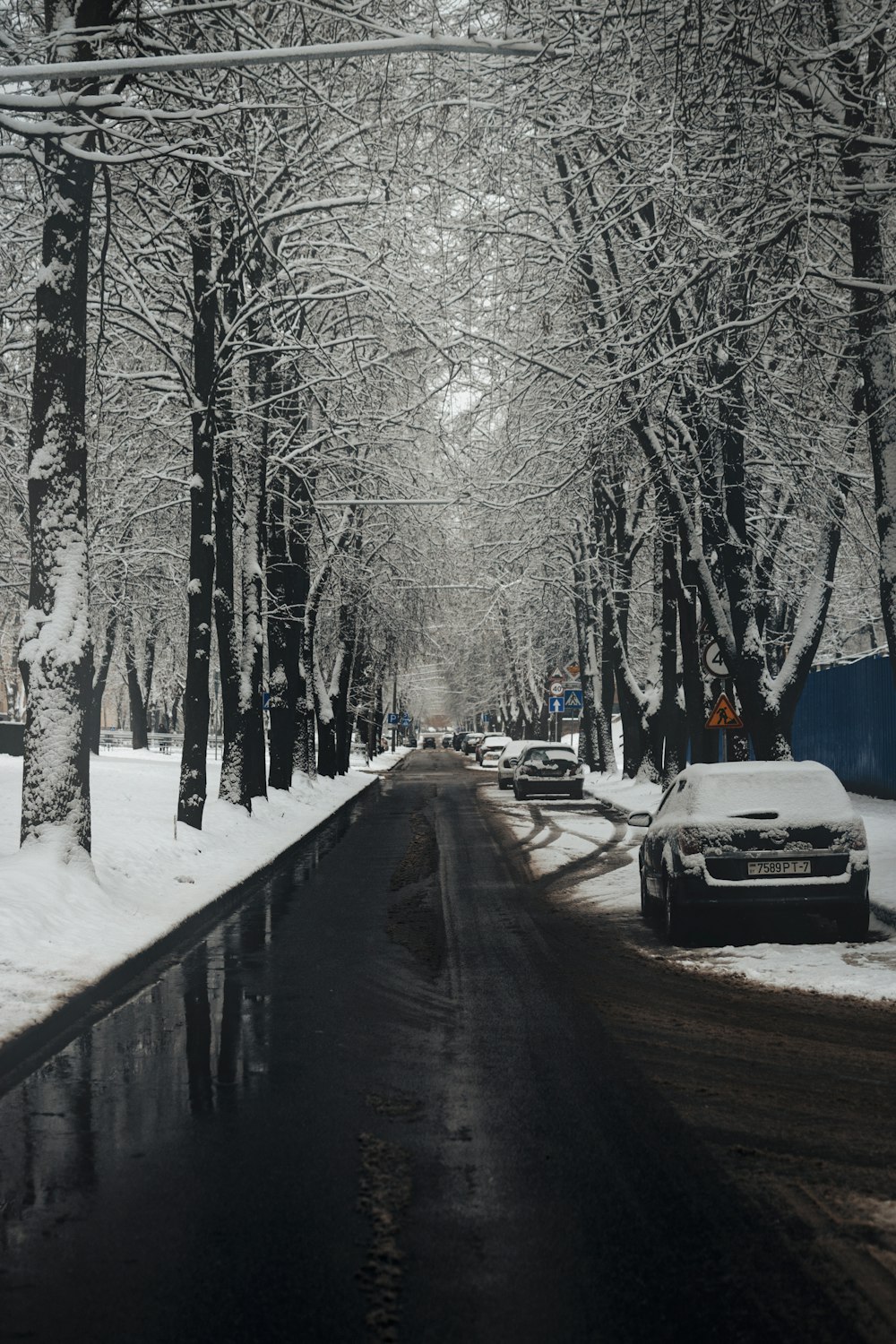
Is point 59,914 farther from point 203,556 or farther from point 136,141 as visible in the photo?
point 203,556

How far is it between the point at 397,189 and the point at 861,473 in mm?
6884

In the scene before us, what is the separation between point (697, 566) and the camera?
21781mm

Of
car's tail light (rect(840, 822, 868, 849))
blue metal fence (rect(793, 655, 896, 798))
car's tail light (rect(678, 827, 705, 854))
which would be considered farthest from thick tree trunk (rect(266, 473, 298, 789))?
car's tail light (rect(840, 822, 868, 849))

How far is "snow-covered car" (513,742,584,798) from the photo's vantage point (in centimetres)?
3828

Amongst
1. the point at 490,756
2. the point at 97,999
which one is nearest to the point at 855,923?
the point at 97,999

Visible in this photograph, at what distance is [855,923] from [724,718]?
423 inches

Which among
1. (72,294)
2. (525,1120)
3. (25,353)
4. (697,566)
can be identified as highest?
(25,353)

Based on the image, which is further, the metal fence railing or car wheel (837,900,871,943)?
the metal fence railing

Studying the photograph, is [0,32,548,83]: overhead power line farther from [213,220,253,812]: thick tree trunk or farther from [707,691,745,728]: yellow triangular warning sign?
[707,691,745,728]: yellow triangular warning sign

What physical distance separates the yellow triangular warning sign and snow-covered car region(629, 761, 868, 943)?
34.0 feet

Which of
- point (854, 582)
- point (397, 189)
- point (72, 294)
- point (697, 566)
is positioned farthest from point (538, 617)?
point (72, 294)

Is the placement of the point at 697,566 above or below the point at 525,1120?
above

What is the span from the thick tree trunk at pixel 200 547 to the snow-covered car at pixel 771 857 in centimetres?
858

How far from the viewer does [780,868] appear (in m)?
12.0
